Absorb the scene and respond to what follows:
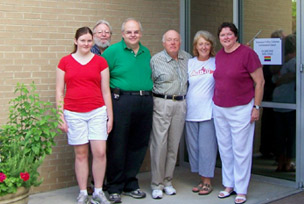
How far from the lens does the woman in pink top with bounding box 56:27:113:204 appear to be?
5145 mm

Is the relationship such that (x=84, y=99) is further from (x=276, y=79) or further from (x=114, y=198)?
(x=276, y=79)

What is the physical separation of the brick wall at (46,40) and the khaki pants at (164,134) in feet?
3.69

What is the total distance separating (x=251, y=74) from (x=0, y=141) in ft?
8.55

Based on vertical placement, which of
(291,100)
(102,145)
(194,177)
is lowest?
(194,177)

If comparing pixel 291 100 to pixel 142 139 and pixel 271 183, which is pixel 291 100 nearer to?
pixel 271 183

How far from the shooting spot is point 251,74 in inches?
211

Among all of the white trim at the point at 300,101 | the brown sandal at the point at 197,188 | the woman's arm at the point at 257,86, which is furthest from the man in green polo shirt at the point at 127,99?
the white trim at the point at 300,101

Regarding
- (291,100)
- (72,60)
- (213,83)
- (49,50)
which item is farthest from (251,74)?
(49,50)

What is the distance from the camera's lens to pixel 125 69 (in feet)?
17.6

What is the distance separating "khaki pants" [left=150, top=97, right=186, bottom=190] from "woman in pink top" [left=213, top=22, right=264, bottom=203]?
0.42 meters

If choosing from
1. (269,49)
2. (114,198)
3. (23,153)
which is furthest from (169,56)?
(23,153)

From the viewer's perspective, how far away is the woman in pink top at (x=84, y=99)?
5.14 metres

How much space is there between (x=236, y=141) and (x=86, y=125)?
1623 millimetres

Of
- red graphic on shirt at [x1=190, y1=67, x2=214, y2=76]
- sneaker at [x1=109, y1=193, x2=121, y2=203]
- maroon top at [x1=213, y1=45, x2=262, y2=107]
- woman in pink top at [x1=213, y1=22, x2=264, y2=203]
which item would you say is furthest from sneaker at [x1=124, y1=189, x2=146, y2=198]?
red graphic on shirt at [x1=190, y1=67, x2=214, y2=76]
